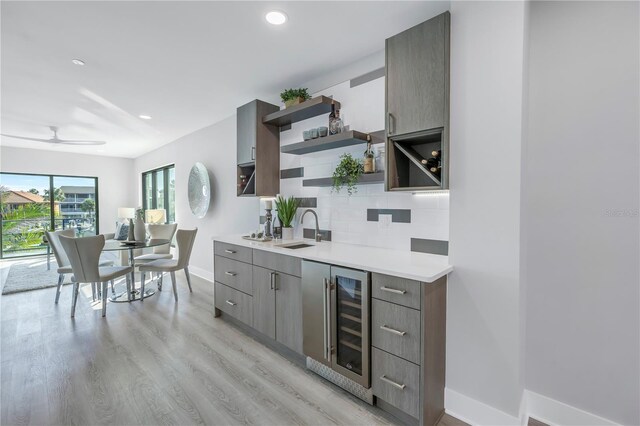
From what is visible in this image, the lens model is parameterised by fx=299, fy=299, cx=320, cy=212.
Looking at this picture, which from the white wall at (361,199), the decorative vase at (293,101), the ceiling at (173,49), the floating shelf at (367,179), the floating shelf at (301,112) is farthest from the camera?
the decorative vase at (293,101)

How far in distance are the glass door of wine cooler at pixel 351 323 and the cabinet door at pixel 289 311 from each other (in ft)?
1.21

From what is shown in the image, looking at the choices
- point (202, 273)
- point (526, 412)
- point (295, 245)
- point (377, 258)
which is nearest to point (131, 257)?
point (202, 273)

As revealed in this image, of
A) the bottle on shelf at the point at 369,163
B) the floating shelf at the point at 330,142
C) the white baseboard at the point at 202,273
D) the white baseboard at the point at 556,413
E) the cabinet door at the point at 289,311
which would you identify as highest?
the floating shelf at the point at 330,142

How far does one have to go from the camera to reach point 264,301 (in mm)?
2611

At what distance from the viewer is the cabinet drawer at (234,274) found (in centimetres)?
279

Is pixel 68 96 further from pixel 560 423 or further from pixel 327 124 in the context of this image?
pixel 560 423

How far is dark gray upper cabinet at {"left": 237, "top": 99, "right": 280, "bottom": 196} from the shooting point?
3246 millimetres

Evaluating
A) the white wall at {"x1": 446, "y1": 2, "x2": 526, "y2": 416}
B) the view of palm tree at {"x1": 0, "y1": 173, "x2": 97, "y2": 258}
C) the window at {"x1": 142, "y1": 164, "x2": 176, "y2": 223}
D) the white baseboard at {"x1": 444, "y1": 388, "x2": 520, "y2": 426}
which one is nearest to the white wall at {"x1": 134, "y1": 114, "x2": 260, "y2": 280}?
the window at {"x1": 142, "y1": 164, "x2": 176, "y2": 223}

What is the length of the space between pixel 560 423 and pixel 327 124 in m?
2.75

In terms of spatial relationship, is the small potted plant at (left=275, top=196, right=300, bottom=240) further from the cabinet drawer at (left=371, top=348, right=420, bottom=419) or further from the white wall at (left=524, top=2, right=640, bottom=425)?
the white wall at (left=524, top=2, right=640, bottom=425)

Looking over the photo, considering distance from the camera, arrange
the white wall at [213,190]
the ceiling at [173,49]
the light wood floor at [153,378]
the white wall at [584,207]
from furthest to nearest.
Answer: the white wall at [213,190], the ceiling at [173,49], the light wood floor at [153,378], the white wall at [584,207]

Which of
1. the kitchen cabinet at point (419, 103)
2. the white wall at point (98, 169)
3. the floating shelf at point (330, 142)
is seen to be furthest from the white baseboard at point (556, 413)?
the white wall at point (98, 169)

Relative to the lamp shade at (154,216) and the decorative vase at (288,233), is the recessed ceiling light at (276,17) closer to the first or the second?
the decorative vase at (288,233)

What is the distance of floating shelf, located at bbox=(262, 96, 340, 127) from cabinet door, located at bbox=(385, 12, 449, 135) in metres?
0.74
